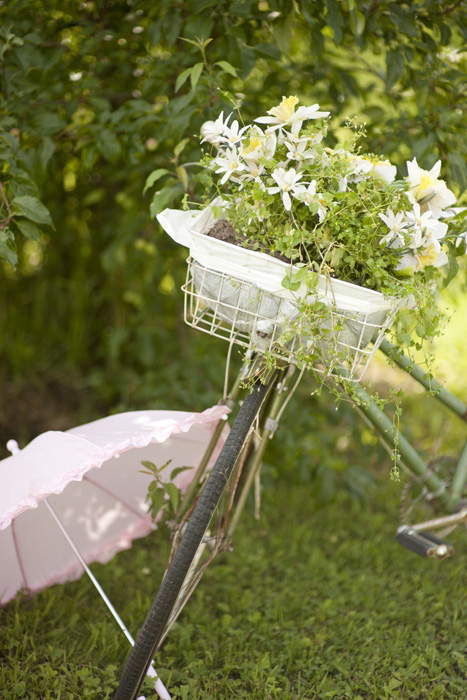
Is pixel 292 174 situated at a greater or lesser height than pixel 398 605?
greater

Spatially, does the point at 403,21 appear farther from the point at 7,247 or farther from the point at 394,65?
the point at 7,247

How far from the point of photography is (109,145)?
6.53 feet

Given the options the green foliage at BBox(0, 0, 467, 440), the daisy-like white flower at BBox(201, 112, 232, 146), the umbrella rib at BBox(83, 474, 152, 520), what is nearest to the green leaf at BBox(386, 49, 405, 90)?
the green foliage at BBox(0, 0, 467, 440)

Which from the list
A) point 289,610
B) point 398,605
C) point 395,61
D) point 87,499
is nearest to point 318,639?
point 289,610

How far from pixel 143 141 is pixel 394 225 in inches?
49.9

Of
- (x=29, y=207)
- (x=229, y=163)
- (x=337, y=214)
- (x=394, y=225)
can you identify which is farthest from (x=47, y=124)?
(x=394, y=225)

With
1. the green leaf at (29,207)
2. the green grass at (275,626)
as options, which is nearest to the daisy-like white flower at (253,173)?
the green leaf at (29,207)

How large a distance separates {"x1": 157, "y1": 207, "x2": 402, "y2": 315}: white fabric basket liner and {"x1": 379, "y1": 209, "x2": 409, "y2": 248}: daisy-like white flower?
0.12 metres

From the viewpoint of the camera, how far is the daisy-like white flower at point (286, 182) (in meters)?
1.37

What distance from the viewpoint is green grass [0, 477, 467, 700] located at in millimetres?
1774

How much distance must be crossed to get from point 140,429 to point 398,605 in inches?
45.6

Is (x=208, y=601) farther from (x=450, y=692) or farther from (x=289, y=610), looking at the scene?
(x=450, y=692)

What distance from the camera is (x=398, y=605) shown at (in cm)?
219

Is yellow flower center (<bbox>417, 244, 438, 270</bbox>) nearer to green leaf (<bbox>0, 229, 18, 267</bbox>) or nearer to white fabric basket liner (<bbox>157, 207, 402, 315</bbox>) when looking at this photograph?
white fabric basket liner (<bbox>157, 207, 402, 315</bbox>)
